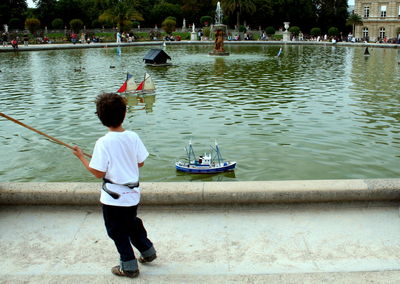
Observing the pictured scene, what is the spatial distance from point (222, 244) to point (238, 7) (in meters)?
81.2

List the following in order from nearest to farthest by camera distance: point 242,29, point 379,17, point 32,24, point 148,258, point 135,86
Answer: point 148,258 → point 135,86 → point 32,24 → point 379,17 → point 242,29

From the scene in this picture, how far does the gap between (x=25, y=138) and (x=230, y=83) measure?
11824 mm

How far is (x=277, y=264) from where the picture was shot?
13.9 ft

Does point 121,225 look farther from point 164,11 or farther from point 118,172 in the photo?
point 164,11

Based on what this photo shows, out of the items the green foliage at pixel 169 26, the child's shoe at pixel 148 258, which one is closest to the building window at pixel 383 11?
the green foliage at pixel 169 26

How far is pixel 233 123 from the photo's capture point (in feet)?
42.7

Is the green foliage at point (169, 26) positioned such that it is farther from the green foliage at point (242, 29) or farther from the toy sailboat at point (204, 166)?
the toy sailboat at point (204, 166)

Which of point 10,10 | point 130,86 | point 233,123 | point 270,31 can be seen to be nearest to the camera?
point 233,123

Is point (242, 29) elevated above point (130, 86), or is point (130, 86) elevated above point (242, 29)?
point (242, 29)

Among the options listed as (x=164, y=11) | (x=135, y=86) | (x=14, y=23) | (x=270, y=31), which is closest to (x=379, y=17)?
(x=270, y=31)

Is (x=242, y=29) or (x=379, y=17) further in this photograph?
(x=242, y=29)

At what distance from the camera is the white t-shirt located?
3.92 metres

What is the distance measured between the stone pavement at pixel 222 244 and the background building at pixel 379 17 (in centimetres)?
7879

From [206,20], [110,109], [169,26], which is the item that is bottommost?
[110,109]
